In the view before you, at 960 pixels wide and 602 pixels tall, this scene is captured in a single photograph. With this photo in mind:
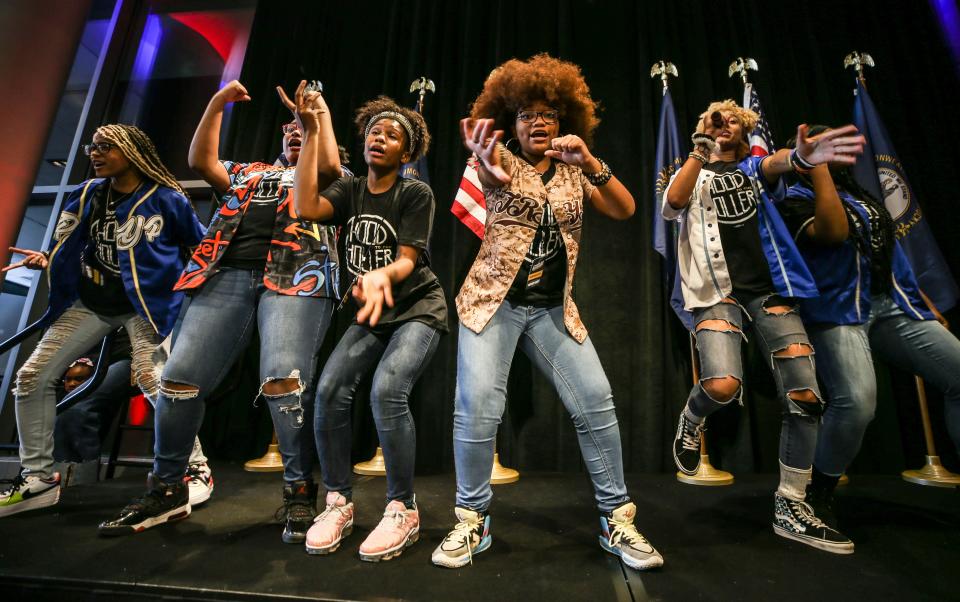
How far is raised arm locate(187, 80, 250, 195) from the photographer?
2.05 meters

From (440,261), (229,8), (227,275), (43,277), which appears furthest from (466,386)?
(229,8)

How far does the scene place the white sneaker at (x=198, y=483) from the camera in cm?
227

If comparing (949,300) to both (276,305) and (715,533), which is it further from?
(276,305)

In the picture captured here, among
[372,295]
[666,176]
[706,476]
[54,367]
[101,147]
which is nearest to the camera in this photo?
[372,295]

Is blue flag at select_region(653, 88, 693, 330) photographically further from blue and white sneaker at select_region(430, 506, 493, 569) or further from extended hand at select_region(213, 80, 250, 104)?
extended hand at select_region(213, 80, 250, 104)

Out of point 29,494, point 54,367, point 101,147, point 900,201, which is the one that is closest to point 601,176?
point 101,147

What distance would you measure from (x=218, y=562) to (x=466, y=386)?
1065 millimetres

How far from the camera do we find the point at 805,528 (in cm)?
185

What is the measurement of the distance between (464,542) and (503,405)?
499 mm

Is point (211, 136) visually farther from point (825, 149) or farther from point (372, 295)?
point (825, 149)

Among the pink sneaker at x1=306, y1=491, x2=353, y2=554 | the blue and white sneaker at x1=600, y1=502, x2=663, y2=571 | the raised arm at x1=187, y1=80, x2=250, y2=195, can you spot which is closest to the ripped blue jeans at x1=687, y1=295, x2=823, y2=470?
the blue and white sneaker at x1=600, y1=502, x2=663, y2=571

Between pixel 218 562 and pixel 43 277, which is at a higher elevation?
pixel 43 277

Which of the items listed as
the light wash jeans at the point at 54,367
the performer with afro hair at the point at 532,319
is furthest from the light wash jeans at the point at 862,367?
the light wash jeans at the point at 54,367

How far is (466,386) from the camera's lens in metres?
1.70
